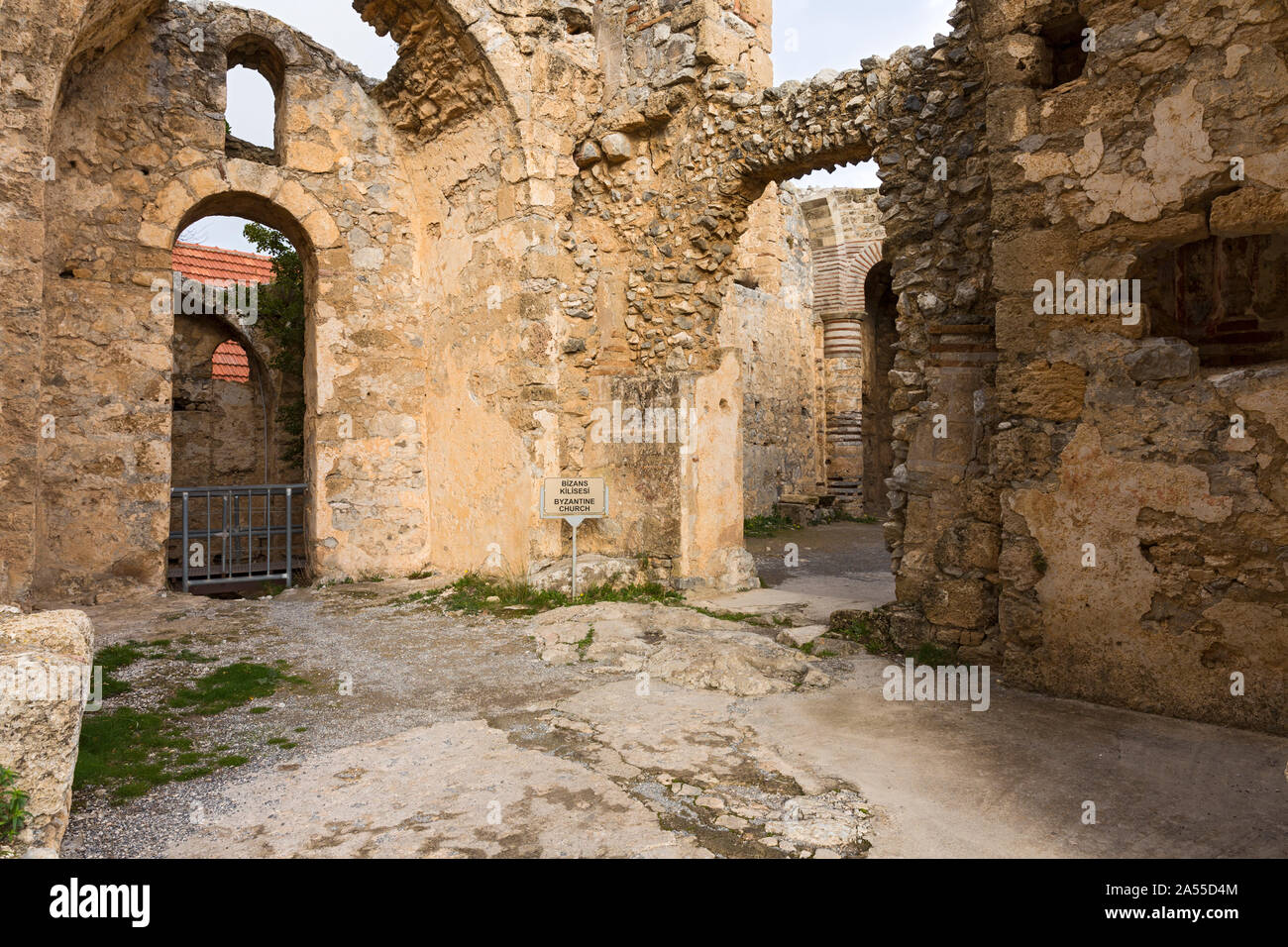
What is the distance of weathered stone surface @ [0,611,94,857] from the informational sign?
13.2 ft

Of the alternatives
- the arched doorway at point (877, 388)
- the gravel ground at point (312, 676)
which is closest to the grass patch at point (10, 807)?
the gravel ground at point (312, 676)

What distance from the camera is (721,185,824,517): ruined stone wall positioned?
13.5 meters

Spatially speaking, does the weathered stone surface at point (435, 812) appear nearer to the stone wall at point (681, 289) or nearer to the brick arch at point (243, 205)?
the stone wall at point (681, 289)

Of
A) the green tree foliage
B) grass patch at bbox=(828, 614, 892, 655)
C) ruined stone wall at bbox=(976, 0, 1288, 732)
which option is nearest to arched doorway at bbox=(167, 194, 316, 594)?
the green tree foliage

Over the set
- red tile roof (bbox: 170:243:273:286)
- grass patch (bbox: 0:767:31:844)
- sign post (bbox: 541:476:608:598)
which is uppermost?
red tile roof (bbox: 170:243:273:286)

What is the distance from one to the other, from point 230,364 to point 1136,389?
14.5 metres

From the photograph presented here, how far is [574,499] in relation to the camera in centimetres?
640

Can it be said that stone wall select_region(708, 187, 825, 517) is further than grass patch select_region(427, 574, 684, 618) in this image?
Yes

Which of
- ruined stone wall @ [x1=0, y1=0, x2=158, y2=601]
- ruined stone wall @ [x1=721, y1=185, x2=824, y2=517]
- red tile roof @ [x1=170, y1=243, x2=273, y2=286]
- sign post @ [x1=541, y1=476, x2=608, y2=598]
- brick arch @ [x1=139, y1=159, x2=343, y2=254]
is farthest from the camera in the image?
red tile roof @ [x1=170, y1=243, x2=273, y2=286]

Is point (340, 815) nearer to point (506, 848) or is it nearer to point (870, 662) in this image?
point (506, 848)

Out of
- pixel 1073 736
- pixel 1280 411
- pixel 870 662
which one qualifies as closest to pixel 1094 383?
pixel 1280 411

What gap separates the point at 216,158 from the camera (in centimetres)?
711

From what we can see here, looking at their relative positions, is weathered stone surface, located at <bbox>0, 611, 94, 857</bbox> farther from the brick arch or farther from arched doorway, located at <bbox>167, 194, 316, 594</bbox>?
arched doorway, located at <bbox>167, 194, 316, 594</bbox>

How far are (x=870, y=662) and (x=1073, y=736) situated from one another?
1288 mm
